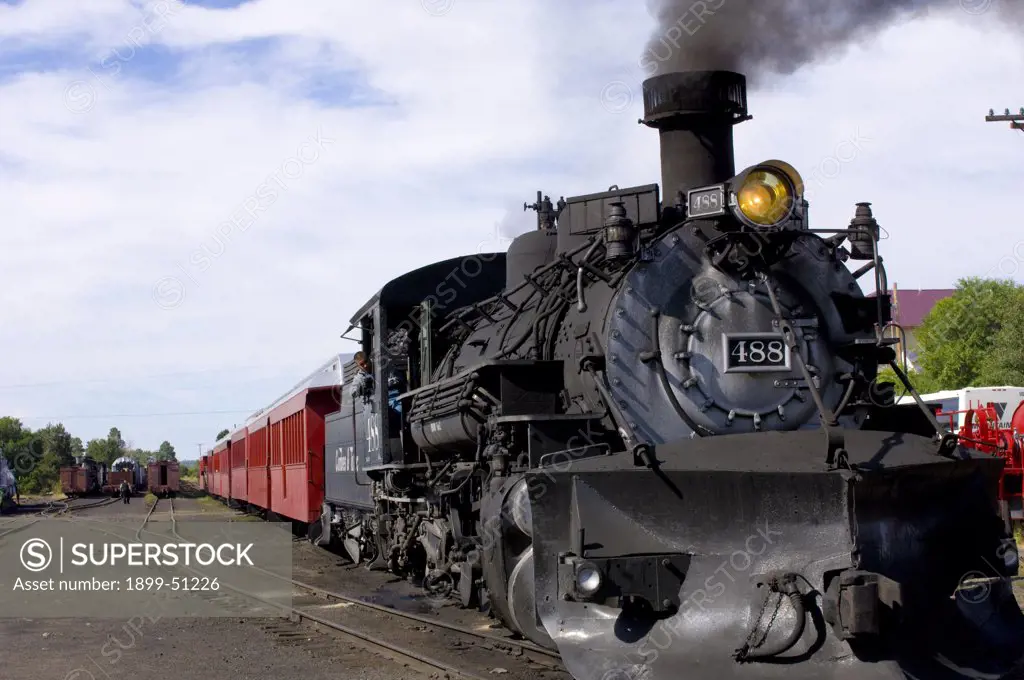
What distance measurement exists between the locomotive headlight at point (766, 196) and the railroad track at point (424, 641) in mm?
3201

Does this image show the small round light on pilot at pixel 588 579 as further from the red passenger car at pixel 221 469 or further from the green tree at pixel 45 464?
the green tree at pixel 45 464

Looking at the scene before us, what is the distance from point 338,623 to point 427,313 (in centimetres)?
310

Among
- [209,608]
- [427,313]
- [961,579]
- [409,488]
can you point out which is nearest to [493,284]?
[427,313]

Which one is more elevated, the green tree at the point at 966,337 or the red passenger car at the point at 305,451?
the green tree at the point at 966,337

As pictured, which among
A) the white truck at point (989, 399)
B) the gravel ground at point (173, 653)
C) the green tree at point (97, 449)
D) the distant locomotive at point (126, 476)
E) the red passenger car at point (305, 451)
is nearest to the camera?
the gravel ground at point (173, 653)

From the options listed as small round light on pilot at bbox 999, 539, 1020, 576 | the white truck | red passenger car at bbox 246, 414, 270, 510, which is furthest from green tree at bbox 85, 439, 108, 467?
small round light on pilot at bbox 999, 539, 1020, 576

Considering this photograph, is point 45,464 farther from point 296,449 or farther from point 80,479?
point 296,449

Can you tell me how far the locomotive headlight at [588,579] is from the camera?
19.1ft

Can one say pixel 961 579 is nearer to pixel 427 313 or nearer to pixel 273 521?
pixel 427 313

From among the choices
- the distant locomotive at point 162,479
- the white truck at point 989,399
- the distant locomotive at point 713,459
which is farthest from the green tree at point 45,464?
the distant locomotive at point 713,459

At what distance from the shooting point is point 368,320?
12.9 metres

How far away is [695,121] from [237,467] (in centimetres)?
2771

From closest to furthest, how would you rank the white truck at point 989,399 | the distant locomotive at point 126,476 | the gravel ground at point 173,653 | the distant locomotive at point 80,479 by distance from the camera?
the gravel ground at point 173,653 → the white truck at point 989,399 → the distant locomotive at point 80,479 → the distant locomotive at point 126,476

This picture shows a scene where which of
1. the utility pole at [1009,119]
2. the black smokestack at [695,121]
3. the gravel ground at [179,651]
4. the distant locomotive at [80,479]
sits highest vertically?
the utility pole at [1009,119]
